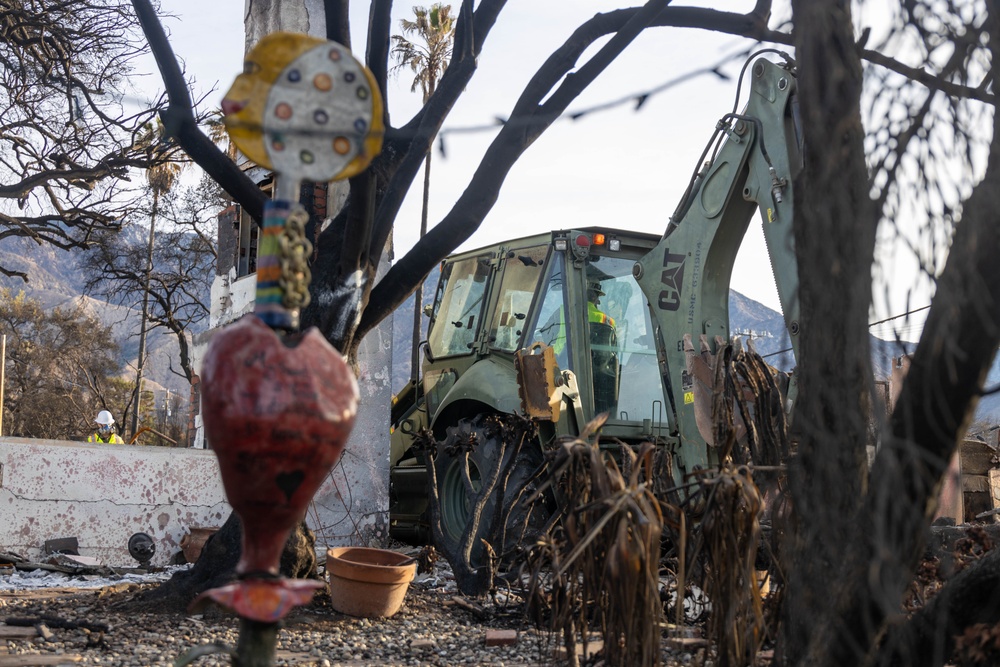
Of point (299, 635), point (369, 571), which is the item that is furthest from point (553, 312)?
point (299, 635)

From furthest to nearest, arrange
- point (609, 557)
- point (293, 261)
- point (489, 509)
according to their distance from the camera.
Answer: point (489, 509)
point (609, 557)
point (293, 261)

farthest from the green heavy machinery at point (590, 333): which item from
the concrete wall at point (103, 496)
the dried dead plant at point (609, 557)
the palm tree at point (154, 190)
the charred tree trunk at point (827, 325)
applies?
the palm tree at point (154, 190)

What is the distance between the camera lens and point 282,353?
2.38 m

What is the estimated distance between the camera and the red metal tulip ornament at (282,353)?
7.74 ft

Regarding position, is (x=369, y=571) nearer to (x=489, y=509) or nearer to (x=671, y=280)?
(x=489, y=509)

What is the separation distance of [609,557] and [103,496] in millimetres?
6789

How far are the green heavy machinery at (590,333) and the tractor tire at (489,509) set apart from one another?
0.02m

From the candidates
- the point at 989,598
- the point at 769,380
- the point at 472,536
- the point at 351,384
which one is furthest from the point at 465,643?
the point at 351,384

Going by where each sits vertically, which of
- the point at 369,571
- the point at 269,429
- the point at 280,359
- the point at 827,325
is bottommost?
the point at 369,571

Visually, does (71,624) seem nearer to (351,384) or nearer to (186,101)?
(186,101)

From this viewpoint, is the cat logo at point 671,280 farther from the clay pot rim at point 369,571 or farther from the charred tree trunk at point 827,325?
the charred tree trunk at point 827,325

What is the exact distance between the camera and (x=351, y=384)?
2.52 metres

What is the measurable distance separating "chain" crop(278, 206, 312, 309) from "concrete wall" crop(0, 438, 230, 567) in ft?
23.4

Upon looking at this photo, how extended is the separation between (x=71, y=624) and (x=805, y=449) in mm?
4187
